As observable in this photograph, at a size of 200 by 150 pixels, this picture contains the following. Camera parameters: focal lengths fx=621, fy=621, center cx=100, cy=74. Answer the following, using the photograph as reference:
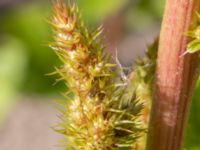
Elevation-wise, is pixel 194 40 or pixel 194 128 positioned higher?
pixel 194 40

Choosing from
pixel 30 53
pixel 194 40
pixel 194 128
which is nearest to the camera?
pixel 194 40

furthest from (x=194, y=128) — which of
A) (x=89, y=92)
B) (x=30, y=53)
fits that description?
(x=30, y=53)

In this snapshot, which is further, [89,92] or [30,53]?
[30,53]

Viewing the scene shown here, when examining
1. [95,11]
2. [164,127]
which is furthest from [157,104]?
[95,11]

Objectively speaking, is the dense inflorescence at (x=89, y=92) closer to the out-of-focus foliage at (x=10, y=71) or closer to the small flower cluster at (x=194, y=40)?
the small flower cluster at (x=194, y=40)

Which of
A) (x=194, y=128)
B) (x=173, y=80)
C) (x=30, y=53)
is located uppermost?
(x=30, y=53)

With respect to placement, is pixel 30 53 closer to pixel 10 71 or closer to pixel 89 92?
pixel 10 71

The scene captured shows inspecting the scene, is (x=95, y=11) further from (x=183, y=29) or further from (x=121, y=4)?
(x=183, y=29)
